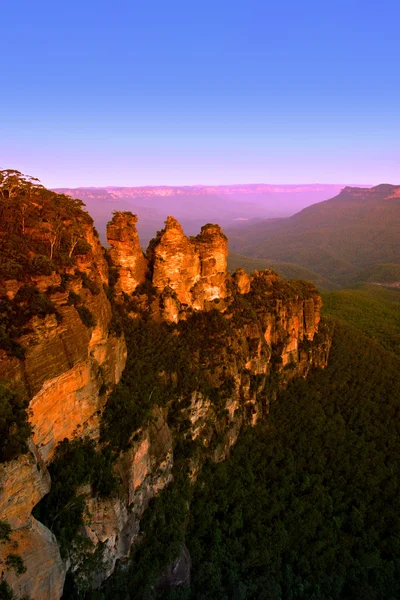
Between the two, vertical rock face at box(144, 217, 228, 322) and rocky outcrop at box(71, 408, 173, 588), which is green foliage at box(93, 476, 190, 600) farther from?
vertical rock face at box(144, 217, 228, 322)

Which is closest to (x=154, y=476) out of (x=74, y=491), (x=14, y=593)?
(x=74, y=491)

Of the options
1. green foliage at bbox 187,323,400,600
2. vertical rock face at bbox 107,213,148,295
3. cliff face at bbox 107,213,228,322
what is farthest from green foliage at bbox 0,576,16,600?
cliff face at bbox 107,213,228,322

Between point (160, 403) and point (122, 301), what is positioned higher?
point (122, 301)

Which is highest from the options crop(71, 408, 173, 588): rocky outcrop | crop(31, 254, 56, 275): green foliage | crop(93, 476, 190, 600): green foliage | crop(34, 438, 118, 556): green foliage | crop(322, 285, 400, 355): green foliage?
crop(31, 254, 56, 275): green foliage

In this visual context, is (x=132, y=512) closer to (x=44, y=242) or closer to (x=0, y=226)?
(x=44, y=242)

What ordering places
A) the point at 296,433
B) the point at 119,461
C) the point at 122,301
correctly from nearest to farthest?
1. the point at 119,461
2. the point at 122,301
3. the point at 296,433

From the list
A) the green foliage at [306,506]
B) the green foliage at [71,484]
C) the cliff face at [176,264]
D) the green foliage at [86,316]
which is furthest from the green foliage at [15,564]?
the cliff face at [176,264]

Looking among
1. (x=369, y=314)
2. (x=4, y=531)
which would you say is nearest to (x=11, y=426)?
(x=4, y=531)

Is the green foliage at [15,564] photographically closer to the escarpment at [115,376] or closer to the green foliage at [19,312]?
the escarpment at [115,376]
